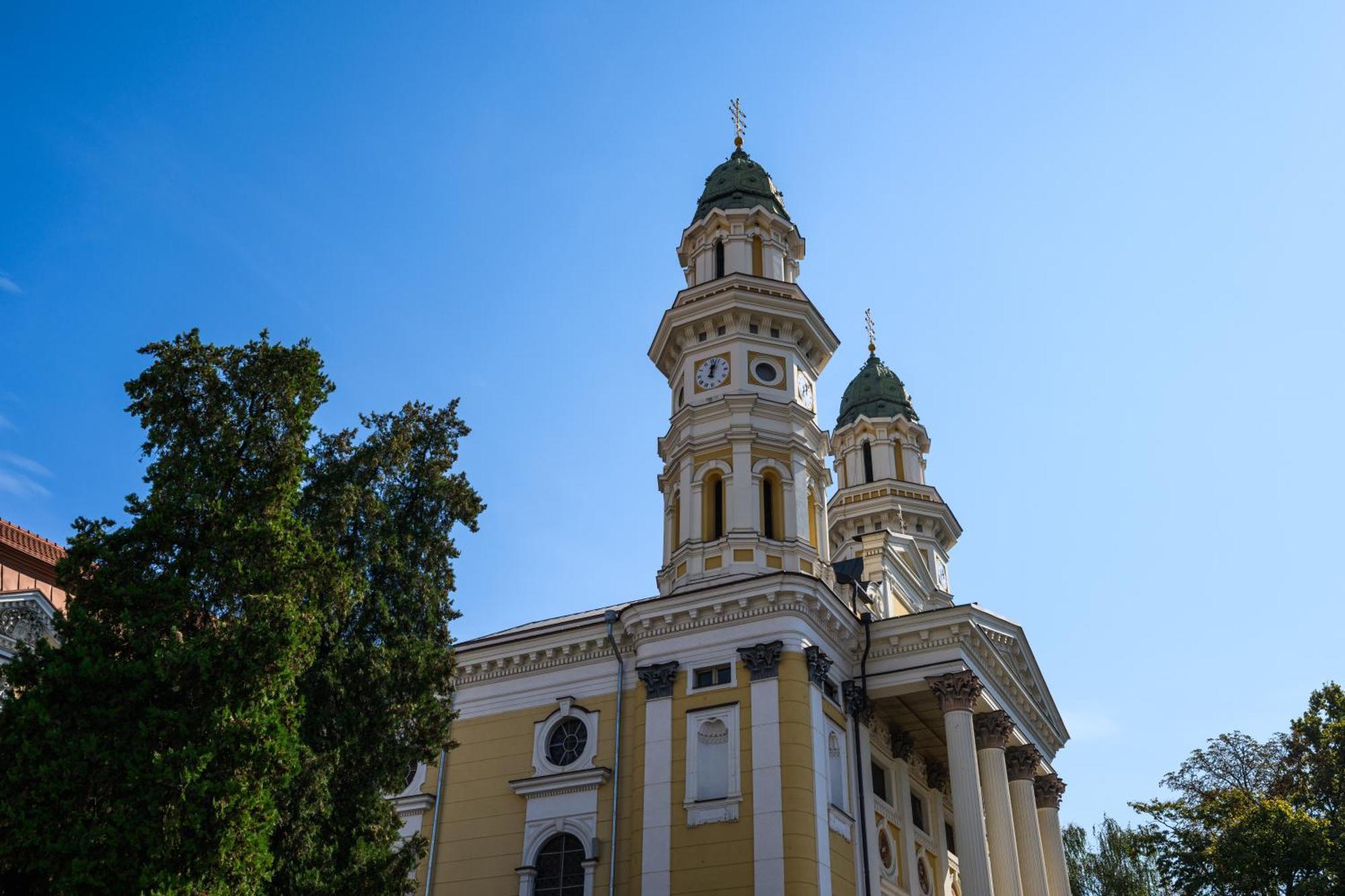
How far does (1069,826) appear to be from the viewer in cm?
4691

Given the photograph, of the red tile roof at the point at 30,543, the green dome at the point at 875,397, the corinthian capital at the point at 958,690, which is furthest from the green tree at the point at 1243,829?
the red tile roof at the point at 30,543

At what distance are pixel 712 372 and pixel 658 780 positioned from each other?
38.2 ft

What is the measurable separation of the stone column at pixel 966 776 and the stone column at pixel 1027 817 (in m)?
2.40

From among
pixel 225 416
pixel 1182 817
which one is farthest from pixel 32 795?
pixel 1182 817

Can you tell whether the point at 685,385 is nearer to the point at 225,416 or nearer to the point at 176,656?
the point at 225,416

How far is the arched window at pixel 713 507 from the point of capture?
93.4 ft

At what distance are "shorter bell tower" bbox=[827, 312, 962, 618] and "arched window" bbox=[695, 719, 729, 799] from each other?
1450cm

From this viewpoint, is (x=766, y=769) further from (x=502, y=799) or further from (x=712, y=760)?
(x=502, y=799)

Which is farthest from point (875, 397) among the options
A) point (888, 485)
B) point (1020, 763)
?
point (1020, 763)

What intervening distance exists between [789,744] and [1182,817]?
16.8 m

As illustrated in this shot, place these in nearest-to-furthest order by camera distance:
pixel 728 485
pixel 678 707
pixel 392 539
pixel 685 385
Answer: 1. pixel 392 539
2. pixel 678 707
3. pixel 728 485
4. pixel 685 385

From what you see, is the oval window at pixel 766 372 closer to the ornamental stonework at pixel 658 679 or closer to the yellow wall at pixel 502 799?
the ornamental stonework at pixel 658 679

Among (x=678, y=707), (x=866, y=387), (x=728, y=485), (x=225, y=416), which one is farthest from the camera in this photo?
(x=866, y=387)

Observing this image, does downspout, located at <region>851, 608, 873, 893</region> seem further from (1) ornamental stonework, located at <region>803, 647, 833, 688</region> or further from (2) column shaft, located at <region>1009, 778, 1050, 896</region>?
(2) column shaft, located at <region>1009, 778, 1050, 896</region>
